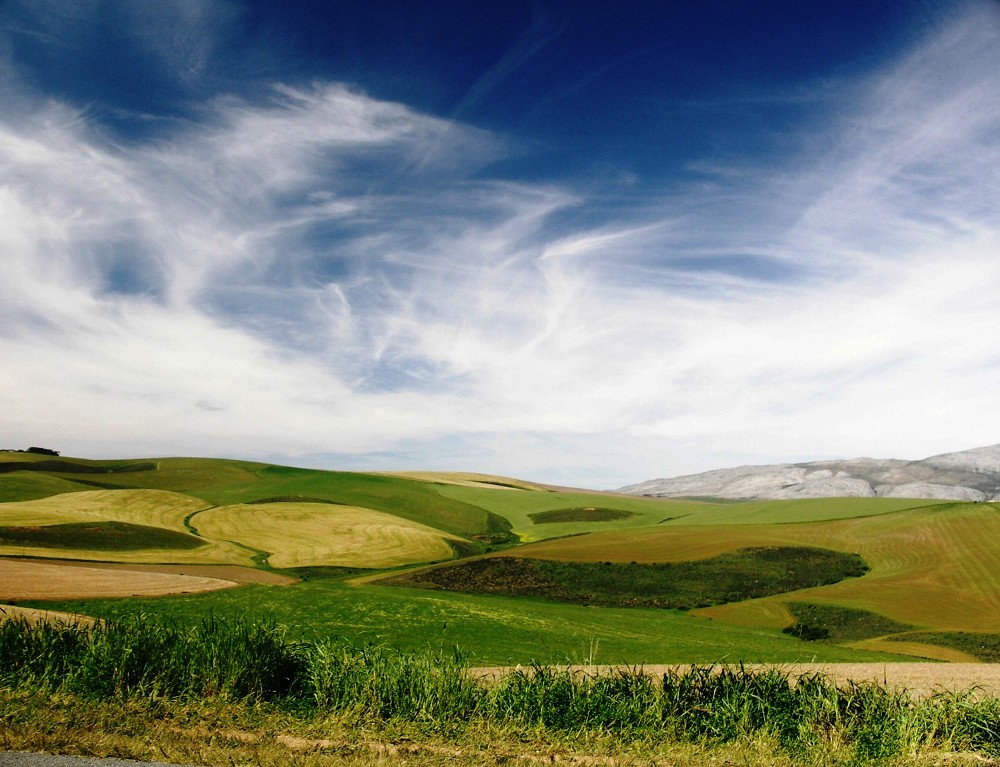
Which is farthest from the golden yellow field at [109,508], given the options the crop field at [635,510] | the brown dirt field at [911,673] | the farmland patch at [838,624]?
the brown dirt field at [911,673]

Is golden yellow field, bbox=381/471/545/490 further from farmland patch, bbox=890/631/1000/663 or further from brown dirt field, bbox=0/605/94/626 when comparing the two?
brown dirt field, bbox=0/605/94/626

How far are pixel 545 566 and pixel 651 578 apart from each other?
918cm

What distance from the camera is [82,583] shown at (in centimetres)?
3725

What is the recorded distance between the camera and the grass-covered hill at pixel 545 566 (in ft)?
105

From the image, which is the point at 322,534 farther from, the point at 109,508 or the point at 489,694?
the point at 489,694

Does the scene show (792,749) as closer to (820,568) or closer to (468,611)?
(468,611)

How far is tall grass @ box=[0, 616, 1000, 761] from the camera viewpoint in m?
9.94

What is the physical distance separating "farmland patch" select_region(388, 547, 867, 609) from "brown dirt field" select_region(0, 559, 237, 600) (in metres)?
17.4

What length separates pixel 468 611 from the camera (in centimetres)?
3491

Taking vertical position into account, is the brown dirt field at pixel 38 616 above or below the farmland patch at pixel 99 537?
above

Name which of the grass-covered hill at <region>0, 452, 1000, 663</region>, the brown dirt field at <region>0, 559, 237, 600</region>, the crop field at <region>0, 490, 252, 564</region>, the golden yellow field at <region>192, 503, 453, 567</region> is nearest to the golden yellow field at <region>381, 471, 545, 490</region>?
the grass-covered hill at <region>0, 452, 1000, 663</region>

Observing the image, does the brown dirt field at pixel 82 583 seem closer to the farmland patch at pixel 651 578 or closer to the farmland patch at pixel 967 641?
the farmland patch at pixel 651 578

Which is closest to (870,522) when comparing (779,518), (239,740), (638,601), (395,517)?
(779,518)

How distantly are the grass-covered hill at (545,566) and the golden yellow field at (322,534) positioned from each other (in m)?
0.33
